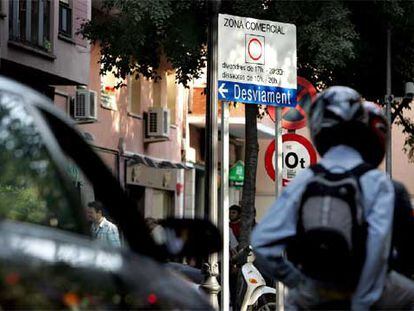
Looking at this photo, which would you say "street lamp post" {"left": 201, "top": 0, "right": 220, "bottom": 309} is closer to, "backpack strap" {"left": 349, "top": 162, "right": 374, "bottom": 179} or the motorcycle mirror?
"backpack strap" {"left": 349, "top": 162, "right": 374, "bottom": 179}

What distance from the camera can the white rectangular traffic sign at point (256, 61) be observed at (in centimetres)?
1386

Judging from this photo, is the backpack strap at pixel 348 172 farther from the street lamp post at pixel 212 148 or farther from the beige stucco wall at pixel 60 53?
the beige stucco wall at pixel 60 53

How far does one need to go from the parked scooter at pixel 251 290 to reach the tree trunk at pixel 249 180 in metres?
4.81

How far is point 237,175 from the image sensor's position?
147 ft

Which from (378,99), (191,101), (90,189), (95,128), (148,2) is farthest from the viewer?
(191,101)

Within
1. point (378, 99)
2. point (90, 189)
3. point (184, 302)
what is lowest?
point (184, 302)

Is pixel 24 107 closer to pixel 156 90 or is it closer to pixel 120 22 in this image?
pixel 120 22

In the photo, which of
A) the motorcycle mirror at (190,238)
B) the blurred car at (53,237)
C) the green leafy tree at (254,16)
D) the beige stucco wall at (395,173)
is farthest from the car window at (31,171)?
the beige stucco wall at (395,173)

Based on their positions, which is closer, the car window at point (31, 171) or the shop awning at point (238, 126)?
the car window at point (31, 171)

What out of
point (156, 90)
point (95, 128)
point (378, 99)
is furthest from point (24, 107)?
point (156, 90)

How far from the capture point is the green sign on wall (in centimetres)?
4454

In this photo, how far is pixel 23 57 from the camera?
81.6ft

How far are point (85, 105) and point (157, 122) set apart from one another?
22.4ft

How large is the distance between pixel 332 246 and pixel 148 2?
A: 19.9 meters
